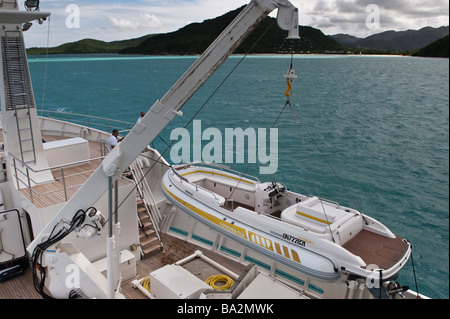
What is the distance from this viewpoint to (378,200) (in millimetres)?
18969

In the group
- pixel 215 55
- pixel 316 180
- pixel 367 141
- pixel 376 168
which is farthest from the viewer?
pixel 367 141

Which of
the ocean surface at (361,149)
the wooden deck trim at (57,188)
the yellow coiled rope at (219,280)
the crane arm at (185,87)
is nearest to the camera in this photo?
the crane arm at (185,87)

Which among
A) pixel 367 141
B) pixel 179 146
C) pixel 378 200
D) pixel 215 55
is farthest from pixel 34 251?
pixel 367 141

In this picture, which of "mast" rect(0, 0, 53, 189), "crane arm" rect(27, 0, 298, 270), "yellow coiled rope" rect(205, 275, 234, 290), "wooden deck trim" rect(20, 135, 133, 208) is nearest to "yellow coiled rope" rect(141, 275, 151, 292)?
"yellow coiled rope" rect(205, 275, 234, 290)

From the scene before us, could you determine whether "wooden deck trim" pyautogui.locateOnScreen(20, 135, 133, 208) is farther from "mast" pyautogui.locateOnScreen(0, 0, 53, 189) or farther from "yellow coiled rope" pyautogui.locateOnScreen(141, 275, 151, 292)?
"yellow coiled rope" pyautogui.locateOnScreen(141, 275, 151, 292)

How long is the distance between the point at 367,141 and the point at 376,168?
6.86 m

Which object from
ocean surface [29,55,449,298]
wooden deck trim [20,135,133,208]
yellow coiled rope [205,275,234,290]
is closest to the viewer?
yellow coiled rope [205,275,234,290]

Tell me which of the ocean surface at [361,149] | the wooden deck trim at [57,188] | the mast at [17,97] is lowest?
the ocean surface at [361,149]

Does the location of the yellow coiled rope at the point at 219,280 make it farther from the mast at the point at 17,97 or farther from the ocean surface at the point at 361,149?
the mast at the point at 17,97

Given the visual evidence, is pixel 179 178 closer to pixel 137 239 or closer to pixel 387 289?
pixel 137 239

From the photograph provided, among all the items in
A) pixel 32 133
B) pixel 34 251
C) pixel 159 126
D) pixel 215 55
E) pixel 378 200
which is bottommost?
pixel 378 200

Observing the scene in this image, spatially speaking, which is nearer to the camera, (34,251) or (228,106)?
(34,251)

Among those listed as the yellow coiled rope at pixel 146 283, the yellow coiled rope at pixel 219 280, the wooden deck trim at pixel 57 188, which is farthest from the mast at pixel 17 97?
the yellow coiled rope at pixel 219 280

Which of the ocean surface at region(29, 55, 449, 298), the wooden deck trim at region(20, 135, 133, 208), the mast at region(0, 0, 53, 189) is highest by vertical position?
the mast at region(0, 0, 53, 189)
